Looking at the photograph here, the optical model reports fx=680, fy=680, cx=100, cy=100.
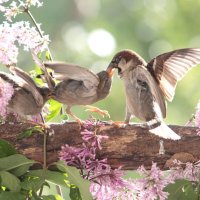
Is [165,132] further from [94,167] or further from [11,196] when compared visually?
[11,196]

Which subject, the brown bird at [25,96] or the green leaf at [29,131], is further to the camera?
the brown bird at [25,96]

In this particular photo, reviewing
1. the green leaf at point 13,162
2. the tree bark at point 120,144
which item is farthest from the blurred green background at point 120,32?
the green leaf at point 13,162

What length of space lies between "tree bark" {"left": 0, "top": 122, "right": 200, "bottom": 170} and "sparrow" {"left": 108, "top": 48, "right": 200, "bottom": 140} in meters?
0.11

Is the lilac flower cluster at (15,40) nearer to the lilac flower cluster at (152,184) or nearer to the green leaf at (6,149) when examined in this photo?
the green leaf at (6,149)

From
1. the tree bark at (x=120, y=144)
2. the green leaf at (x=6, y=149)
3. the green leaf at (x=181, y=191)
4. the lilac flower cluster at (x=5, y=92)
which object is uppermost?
the lilac flower cluster at (x=5, y=92)

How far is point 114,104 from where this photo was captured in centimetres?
719

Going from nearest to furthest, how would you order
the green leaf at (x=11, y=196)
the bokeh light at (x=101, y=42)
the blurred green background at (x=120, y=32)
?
the green leaf at (x=11, y=196) < the blurred green background at (x=120, y=32) < the bokeh light at (x=101, y=42)

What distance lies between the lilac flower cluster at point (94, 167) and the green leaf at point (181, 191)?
0.38 feet

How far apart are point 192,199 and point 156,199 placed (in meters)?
0.09

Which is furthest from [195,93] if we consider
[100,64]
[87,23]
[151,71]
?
[151,71]

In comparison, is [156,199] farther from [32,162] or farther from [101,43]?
[101,43]

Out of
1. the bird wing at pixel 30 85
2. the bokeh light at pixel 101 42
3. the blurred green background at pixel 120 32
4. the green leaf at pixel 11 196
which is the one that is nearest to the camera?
the green leaf at pixel 11 196

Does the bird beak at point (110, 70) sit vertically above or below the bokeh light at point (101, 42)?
below

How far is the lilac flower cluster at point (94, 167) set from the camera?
5.76 feet
